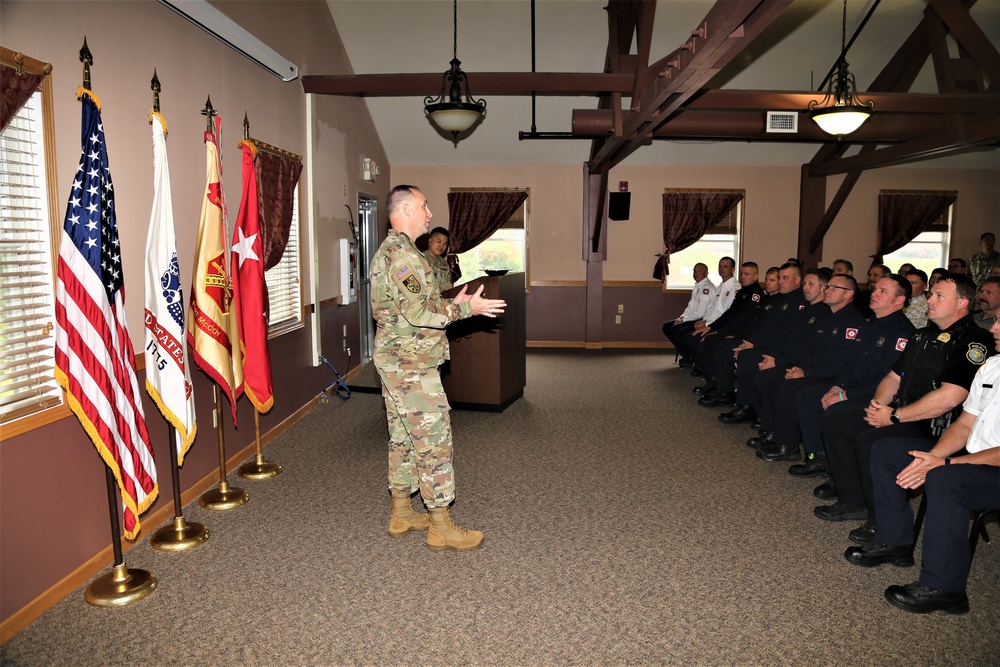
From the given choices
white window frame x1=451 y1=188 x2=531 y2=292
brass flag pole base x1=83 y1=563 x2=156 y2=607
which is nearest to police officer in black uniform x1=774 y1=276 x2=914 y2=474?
brass flag pole base x1=83 y1=563 x2=156 y2=607

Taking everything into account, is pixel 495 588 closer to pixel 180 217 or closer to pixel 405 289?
pixel 405 289

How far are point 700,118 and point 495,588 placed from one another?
219 inches

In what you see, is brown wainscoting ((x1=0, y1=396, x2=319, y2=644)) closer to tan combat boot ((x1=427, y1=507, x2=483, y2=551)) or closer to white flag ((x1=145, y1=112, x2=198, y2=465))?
white flag ((x1=145, y1=112, x2=198, y2=465))

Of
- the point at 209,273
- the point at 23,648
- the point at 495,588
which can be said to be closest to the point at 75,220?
the point at 209,273

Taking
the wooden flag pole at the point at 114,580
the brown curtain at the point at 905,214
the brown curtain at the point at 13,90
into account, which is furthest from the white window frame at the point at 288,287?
the brown curtain at the point at 905,214

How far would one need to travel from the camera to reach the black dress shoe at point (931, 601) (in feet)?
8.41

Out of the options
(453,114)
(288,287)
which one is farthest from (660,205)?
(288,287)

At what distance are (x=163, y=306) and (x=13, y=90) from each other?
40.0 inches

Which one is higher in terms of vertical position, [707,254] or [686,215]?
[686,215]

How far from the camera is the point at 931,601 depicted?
257 cm

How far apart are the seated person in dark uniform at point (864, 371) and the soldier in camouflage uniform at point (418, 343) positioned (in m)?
2.16

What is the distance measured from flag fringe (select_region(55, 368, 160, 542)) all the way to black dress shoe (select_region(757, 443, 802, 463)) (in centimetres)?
360

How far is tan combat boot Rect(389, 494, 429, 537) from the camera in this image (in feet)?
10.7

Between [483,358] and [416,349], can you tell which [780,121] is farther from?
[416,349]
